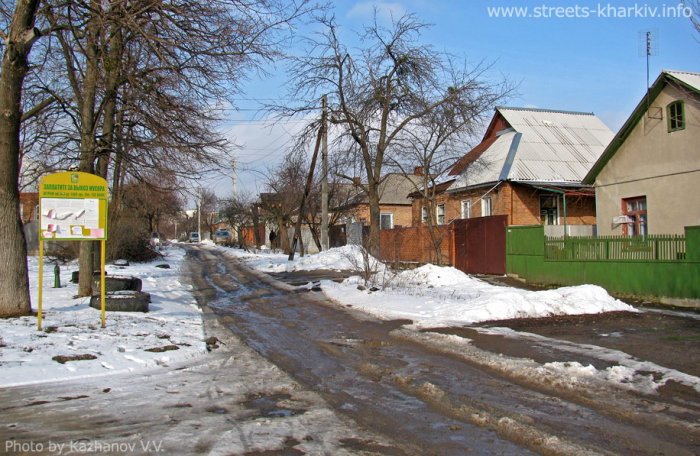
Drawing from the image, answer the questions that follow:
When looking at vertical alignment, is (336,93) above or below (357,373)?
above

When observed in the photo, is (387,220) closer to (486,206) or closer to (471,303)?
(486,206)

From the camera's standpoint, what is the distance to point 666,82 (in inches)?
725

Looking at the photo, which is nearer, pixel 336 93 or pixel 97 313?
pixel 97 313

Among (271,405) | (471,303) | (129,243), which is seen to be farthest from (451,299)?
(129,243)

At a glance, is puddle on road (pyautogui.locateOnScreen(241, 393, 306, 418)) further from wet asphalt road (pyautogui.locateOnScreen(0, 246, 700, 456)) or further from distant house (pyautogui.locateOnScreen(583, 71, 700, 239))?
distant house (pyautogui.locateOnScreen(583, 71, 700, 239))

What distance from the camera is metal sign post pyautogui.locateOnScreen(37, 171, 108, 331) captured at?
8961 millimetres

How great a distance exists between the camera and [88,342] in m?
8.28

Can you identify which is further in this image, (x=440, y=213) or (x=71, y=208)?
(x=440, y=213)

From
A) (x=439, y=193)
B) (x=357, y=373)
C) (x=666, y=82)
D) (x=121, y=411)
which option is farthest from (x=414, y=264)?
(x=121, y=411)

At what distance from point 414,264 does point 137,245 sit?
50.7 feet

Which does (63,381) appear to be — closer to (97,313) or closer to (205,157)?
(97,313)

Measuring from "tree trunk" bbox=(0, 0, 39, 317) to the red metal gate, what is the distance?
16.4 meters

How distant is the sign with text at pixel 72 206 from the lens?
8969 millimetres

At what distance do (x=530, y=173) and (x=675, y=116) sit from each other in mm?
8457
